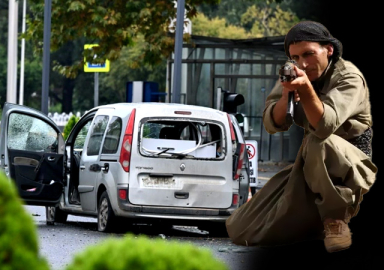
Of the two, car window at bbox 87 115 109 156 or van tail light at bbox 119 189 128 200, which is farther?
car window at bbox 87 115 109 156

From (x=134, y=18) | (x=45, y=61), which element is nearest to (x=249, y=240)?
(x=45, y=61)

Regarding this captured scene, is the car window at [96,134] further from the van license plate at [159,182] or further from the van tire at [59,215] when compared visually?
the van tire at [59,215]

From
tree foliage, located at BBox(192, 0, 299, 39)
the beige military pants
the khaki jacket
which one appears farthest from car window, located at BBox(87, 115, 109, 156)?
tree foliage, located at BBox(192, 0, 299, 39)

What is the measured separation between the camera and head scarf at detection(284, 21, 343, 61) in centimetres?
318

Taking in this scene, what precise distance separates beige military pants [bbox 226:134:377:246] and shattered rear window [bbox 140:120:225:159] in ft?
29.5

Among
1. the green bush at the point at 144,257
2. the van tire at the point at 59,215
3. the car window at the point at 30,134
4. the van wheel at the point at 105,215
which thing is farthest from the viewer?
the van tire at the point at 59,215

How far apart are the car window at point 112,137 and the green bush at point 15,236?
10647 millimetres

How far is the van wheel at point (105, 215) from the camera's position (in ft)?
41.3

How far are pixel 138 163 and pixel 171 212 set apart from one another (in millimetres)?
688

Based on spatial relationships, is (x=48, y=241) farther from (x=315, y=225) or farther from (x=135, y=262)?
(x=135, y=262)

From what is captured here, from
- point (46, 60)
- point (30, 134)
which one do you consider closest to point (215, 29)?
point (46, 60)

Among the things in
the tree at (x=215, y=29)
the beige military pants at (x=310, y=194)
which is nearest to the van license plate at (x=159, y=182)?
the beige military pants at (x=310, y=194)

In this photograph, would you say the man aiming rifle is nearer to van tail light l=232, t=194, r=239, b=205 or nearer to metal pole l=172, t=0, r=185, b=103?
van tail light l=232, t=194, r=239, b=205

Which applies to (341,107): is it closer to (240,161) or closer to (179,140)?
(179,140)
